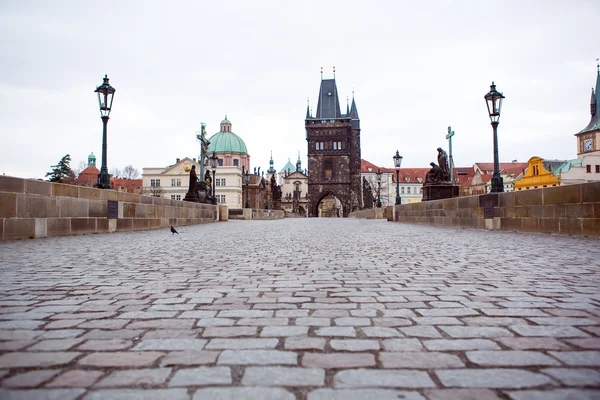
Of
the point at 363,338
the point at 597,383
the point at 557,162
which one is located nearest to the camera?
the point at 597,383

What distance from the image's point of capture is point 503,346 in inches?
84.5

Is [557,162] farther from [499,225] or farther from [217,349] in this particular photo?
[217,349]

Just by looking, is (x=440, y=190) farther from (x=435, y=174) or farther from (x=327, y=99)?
(x=327, y=99)

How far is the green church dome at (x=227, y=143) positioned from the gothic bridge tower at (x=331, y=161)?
21039mm

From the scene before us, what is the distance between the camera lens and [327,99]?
80.8m

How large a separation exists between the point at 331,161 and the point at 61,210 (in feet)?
228

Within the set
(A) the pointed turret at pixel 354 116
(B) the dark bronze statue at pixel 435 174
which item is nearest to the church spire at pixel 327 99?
(A) the pointed turret at pixel 354 116

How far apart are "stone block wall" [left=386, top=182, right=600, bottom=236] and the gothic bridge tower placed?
6032 cm

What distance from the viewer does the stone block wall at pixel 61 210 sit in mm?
8227

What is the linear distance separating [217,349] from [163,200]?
48.8 ft

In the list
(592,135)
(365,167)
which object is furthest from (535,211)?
(365,167)

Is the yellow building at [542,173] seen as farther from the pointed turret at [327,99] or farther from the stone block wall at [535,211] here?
the stone block wall at [535,211]

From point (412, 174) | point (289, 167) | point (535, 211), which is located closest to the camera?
point (535, 211)

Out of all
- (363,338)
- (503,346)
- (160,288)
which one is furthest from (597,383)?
(160,288)
